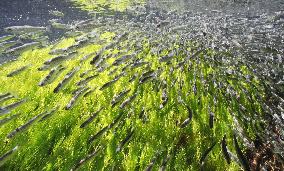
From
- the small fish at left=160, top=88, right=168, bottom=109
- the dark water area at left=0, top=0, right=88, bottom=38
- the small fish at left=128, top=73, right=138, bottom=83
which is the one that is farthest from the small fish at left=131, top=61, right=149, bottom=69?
the dark water area at left=0, top=0, right=88, bottom=38

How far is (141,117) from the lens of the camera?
Answer: 216 inches

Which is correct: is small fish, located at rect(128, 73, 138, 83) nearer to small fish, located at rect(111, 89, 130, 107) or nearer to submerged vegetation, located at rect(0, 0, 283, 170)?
submerged vegetation, located at rect(0, 0, 283, 170)

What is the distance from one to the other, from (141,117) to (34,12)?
1640 centimetres

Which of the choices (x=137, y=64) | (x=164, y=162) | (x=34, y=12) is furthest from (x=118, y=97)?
(x=34, y=12)

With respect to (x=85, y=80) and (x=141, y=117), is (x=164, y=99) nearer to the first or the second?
(x=141, y=117)

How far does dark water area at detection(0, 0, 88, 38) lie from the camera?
16766 millimetres

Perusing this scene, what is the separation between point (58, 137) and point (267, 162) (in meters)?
3.38

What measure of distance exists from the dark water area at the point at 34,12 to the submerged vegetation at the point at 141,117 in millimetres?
8183

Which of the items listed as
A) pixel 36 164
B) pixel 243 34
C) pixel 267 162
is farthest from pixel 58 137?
pixel 243 34

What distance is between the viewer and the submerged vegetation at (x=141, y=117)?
484 cm

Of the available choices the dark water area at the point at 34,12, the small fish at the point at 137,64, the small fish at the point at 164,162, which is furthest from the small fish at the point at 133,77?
the dark water area at the point at 34,12

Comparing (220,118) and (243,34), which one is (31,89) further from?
(243,34)

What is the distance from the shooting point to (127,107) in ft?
18.7

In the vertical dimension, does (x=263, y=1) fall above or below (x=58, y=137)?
above
